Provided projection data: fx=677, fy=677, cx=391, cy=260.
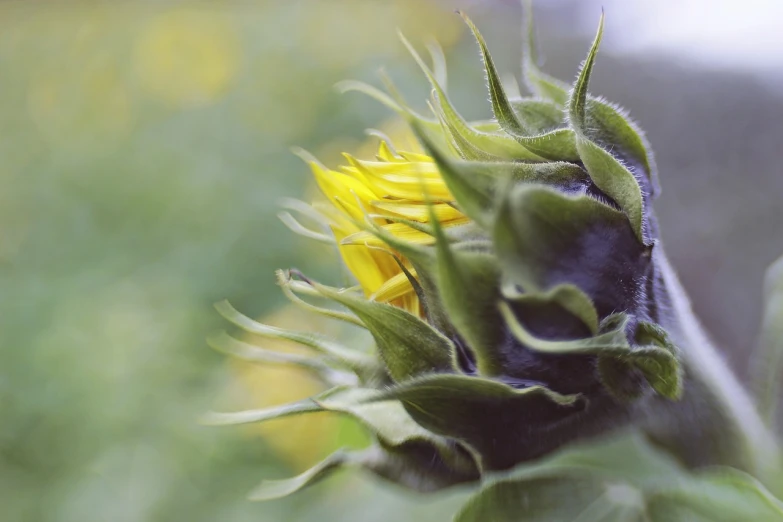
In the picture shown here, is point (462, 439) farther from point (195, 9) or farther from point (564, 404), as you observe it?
point (195, 9)

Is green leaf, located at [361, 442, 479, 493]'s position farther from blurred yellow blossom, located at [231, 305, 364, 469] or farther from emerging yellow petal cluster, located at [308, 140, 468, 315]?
blurred yellow blossom, located at [231, 305, 364, 469]

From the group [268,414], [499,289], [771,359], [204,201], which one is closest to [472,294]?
[499,289]

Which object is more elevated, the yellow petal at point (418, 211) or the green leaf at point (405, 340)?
the yellow petal at point (418, 211)

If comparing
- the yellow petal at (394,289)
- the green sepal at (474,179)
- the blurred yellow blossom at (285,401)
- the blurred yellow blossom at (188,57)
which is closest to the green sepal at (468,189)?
the green sepal at (474,179)

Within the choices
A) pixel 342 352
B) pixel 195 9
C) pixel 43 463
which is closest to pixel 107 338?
pixel 43 463

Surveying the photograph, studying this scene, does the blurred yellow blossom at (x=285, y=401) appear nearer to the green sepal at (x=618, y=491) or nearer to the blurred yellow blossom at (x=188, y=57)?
the green sepal at (x=618, y=491)

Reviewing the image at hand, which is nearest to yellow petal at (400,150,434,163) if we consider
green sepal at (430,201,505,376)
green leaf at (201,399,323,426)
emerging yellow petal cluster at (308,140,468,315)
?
emerging yellow petal cluster at (308,140,468,315)
